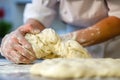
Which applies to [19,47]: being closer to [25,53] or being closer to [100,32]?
[25,53]

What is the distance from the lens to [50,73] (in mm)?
748

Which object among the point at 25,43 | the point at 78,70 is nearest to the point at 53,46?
the point at 25,43

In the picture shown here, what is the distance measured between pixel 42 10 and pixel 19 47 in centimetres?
40

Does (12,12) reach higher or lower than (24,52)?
lower

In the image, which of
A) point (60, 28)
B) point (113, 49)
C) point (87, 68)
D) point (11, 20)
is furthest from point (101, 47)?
point (11, 20)

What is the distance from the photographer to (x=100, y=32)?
1.27 m

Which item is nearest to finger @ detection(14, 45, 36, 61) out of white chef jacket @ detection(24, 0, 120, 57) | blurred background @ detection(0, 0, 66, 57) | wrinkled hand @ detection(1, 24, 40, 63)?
wrinkled hand @ detection(1, 24, 40, 63)

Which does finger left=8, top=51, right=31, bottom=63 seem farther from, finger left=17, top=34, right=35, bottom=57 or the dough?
the dough

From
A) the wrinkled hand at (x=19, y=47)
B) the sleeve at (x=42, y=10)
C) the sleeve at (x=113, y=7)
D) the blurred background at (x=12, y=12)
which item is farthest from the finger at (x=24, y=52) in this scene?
the blurred background at (x=12, y=12)

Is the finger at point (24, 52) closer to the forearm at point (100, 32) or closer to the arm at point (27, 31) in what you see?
the arm at point (27, 31)

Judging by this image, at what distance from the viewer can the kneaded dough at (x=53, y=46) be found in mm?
1053

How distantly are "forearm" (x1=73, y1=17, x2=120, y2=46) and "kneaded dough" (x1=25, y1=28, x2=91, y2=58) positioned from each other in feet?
0.51

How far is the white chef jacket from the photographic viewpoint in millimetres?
1382

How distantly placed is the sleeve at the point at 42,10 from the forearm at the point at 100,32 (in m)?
0.27
